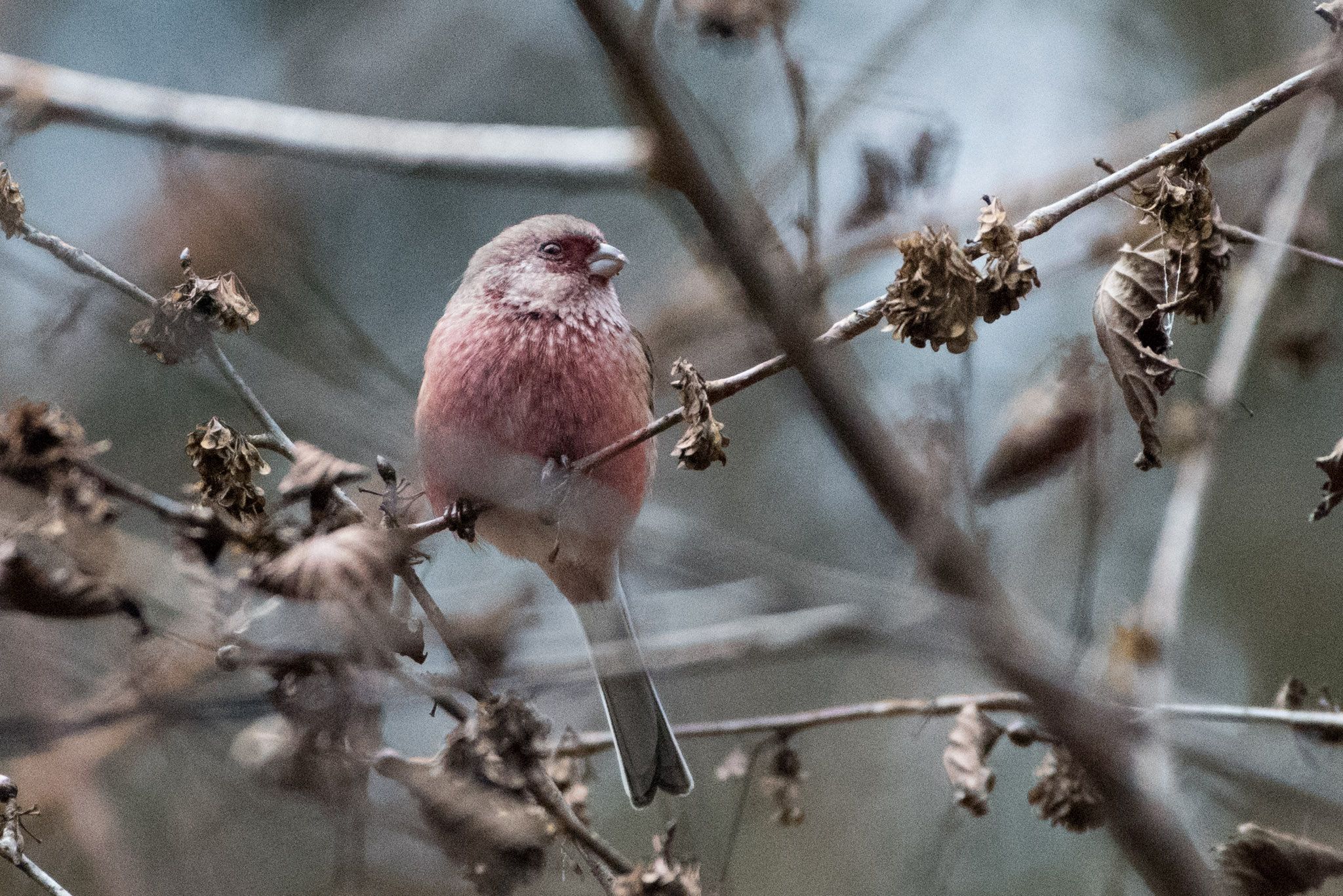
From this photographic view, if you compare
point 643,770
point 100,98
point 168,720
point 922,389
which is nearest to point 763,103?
point 100,98

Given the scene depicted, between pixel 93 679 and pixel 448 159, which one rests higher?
pixel 448 159

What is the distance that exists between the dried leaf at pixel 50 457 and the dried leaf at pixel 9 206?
1.54 ft

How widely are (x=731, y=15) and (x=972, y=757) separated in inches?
97.3

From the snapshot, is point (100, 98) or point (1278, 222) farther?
point (100, 98)

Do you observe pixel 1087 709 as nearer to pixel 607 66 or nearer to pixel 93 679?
pixel 607 66

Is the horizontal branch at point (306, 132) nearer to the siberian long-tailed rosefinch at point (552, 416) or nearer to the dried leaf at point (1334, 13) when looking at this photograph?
the siberian long-tailed rosefinch at point (552, 416)

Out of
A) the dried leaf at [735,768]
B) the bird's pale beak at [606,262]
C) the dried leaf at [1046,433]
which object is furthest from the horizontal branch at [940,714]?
the bird's pale beak at [606,262]

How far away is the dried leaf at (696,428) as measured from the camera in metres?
2.15

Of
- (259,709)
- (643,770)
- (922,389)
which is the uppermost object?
(922,389)

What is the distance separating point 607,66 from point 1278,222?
2458mm

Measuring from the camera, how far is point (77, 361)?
459 cm

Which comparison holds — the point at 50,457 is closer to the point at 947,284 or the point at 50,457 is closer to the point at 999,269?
the point at 947,284

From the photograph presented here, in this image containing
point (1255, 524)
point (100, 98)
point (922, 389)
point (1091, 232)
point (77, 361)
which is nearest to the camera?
point (922, 389)

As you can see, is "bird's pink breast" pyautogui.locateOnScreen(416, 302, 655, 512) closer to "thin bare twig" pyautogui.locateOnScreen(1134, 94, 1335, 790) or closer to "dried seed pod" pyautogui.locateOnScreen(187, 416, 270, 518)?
"dried seed pod" pyautogui.locateOnScreen(187, 416, 270, 518)
